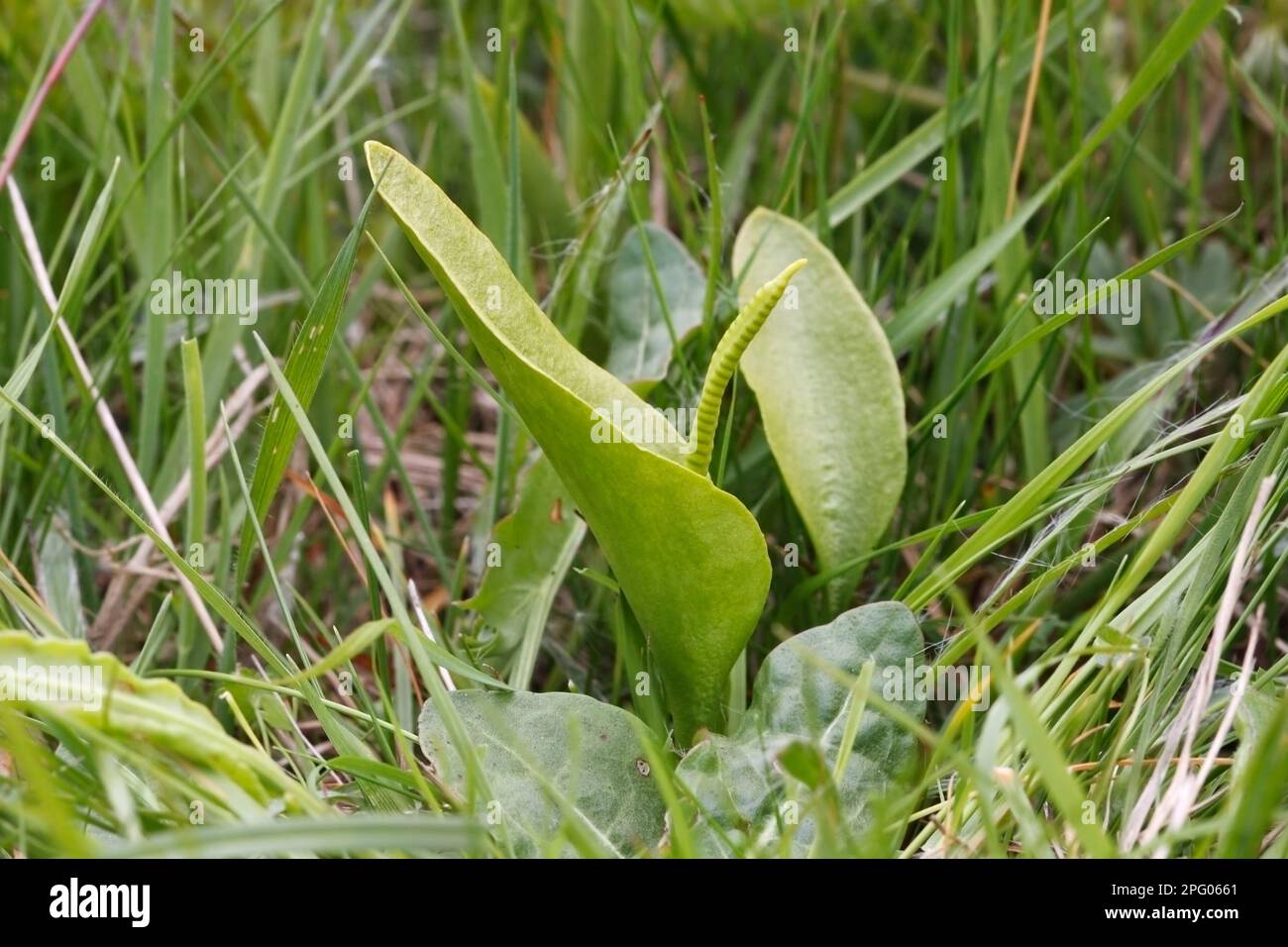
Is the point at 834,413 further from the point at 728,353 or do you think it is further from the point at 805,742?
the point at 805,742

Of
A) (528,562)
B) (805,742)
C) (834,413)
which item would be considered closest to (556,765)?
(805,742)

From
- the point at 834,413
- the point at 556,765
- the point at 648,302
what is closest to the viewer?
the point at 556,765

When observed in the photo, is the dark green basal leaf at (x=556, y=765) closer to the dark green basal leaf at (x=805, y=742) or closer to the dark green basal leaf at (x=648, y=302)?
the dark green basal leaf at (x=805, y=742)

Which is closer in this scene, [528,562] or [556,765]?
[556,765]

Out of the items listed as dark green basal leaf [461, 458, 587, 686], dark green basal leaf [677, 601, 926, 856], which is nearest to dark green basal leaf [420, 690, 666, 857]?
dark green basal leaf [677, 601, 926, 856]

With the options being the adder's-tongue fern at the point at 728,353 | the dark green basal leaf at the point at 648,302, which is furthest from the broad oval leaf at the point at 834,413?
the adder's-tongue fern at the point at 728,353
